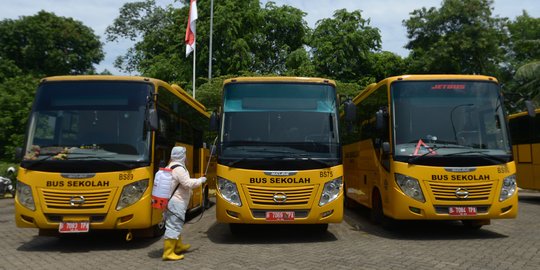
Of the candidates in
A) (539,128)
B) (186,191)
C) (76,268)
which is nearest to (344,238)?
(186,191)

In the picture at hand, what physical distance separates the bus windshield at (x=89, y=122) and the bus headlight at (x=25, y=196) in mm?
466

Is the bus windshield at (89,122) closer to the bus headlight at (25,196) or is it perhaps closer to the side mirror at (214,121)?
the bus headlight at (25,196)

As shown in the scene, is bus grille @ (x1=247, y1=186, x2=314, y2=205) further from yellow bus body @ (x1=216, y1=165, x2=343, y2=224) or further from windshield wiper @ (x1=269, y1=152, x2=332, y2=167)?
windshield wiper @ (x1=269, y1=152, x2=332, y2=167)

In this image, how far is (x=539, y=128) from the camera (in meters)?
15.9

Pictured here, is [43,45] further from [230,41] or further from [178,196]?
[178,196]

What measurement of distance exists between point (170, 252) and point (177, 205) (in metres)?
0.71

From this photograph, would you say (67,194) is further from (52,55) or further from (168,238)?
(52,55)

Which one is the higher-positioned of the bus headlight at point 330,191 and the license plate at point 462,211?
the bus headlight at point 330,191

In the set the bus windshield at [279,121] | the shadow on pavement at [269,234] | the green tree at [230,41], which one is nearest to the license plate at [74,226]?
the shadow on pavement at [269,234]

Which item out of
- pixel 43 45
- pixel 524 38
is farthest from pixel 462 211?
pixel 43 45

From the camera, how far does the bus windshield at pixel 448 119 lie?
30.0 feet

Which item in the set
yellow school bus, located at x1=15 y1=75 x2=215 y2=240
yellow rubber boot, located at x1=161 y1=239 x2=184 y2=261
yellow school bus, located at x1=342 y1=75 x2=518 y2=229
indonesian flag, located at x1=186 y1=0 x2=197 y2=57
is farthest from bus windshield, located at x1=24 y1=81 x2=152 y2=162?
indonesian flag, located at x1=186 y1=0 x2=197 y2=57

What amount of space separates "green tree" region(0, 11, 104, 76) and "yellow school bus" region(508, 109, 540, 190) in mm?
35450

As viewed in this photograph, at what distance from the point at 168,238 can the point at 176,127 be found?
3835 mm
